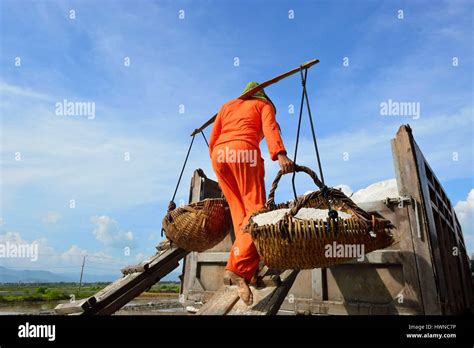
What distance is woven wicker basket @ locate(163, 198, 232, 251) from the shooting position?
10.4ft

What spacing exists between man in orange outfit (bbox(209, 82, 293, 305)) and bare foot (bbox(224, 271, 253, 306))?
0.03 feet

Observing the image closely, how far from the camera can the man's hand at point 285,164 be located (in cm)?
247

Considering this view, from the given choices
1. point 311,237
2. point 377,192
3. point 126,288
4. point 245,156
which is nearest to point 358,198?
point 377,192

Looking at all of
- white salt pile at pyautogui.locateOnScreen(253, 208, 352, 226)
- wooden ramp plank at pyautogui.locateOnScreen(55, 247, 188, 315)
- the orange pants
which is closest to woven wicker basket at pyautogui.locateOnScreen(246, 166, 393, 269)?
white salt pile at pyautogui.locateOnScreen(253, 208, 352, 226)

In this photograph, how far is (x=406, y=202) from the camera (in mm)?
2955

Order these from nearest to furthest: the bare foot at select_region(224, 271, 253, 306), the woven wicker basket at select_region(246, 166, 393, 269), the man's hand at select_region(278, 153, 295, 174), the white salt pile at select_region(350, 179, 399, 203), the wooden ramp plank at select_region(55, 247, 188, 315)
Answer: the woven wicker basket at select_region(246, 166, 393, 269) → the bare foot at select_region(224, 271, 253, 306) → the man's hand at select_region(278, 153, 295, 174) → the wooden ramp plank at select_region(55, 247, 188, 315) → the white salt pile at select_region(350, 179, 399, 203)

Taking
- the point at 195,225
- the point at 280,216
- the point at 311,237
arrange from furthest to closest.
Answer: the point at 195,225
the point at 280,216
the point at 311,237

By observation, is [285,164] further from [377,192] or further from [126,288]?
[126,288]

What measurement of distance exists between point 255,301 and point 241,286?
0.17m

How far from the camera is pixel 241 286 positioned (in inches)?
96.3

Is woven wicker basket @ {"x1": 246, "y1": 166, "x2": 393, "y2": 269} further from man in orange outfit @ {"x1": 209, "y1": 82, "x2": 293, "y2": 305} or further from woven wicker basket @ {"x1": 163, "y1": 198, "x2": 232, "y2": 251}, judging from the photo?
woven wicker basket @ {"x1": 163, "y1": 198, "x2": 232, "y2": 251}
